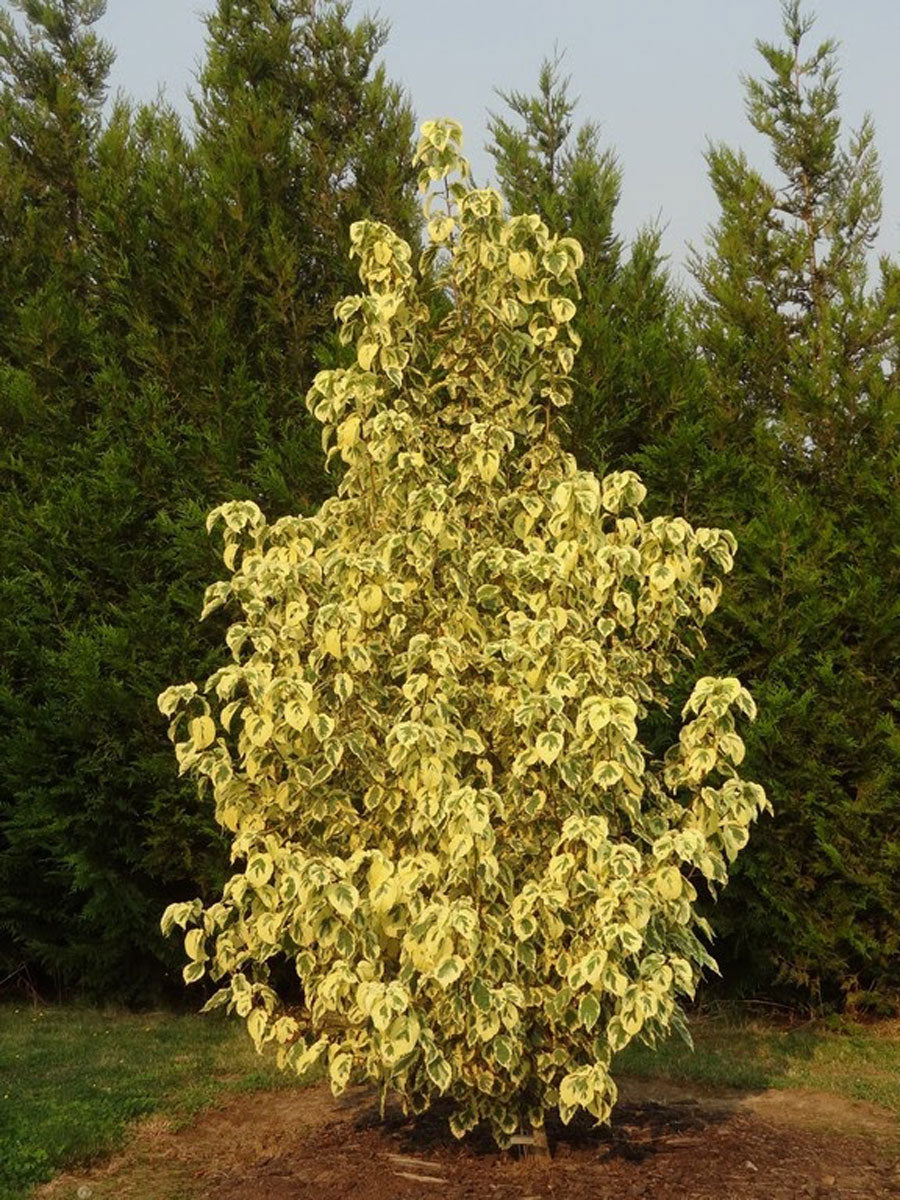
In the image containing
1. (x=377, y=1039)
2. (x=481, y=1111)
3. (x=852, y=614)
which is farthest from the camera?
(x=852, y=614)

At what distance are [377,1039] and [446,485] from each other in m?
2.22

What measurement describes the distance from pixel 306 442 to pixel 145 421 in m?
1.17

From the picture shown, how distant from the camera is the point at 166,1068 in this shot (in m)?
7.27

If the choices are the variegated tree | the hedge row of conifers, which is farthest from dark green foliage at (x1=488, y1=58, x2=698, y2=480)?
the variegated tree

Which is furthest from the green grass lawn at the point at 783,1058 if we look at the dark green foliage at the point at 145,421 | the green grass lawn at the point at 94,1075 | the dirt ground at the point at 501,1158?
the dark green foliage at the point at 145,421

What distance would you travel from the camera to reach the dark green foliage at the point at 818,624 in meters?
7.93

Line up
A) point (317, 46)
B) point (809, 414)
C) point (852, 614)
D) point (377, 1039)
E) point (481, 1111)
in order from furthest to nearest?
point (317, 46) < point (809, 414) < point (852, 614) < point (481, 1111) < point (377, 1039)

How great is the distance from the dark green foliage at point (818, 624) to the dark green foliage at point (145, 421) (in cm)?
280

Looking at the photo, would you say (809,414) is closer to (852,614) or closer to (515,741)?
(852,614)

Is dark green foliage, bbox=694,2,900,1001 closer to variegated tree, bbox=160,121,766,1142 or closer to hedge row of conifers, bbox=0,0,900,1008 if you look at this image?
hedge row of conifers, bbox=0,0,900,1008

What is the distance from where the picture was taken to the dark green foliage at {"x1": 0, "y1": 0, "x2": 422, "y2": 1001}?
8.38m

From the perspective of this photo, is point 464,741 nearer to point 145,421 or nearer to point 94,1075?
point 94,1075

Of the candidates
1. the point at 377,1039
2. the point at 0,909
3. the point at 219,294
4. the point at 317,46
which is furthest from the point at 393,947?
the point at 317,46

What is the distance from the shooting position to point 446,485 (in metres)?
5.44
